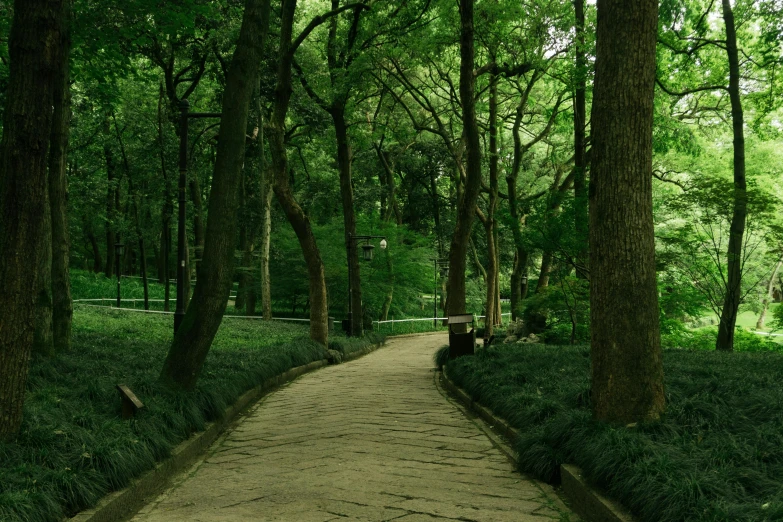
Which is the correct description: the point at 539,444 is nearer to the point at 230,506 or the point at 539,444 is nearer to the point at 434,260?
the point at 230,506

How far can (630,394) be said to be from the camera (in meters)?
5.79

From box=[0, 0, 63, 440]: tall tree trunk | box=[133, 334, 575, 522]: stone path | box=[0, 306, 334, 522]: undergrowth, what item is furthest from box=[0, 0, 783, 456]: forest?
box=[133, 334, 575, 522]: stone path

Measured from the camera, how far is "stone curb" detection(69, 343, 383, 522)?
16.0 feet

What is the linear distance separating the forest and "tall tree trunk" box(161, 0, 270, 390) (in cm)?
3

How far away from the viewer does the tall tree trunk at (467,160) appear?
45.2ft

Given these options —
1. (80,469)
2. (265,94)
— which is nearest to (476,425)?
(80,469)

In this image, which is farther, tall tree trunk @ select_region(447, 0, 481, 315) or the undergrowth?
tall tree trunk @ select_region(447, 0, 481, 315)

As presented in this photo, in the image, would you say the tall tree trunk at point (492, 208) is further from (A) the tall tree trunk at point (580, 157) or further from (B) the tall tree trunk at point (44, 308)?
(B) the tall tree trunk at point (44, 308)

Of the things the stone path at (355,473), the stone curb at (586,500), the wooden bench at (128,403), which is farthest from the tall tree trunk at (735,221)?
the wooden bench at (128,403)

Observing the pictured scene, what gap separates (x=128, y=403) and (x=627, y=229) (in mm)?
4900

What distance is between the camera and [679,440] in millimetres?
5102

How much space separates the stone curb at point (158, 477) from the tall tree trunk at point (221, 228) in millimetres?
876

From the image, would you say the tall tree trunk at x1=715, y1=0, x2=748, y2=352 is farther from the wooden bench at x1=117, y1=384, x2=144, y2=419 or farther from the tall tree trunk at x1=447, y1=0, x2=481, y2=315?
the wooden bench at x1=117, y1=384, x2=144, y2=419

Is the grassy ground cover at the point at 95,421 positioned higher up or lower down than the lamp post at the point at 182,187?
lower down
